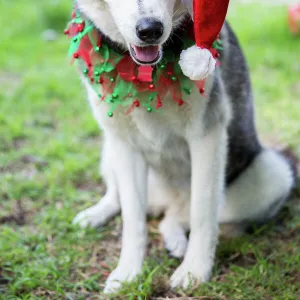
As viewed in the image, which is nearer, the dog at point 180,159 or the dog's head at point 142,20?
the dog's head at point 142,20

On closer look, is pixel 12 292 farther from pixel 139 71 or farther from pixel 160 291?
pixel 139 71

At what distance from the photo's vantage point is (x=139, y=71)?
2623mm

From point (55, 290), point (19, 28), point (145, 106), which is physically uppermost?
point (145, 106)

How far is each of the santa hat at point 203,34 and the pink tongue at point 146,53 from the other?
158 millimetres

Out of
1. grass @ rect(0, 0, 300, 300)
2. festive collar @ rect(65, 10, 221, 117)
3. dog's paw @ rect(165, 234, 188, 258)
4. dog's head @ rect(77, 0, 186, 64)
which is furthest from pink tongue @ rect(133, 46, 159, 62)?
dog's paw @ rect(165, 234, 188, 258)

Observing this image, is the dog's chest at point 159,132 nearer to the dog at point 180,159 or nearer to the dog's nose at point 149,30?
the dog at point 180,159

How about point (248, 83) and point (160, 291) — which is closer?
point (160, 291)

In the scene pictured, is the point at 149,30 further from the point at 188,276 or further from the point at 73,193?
the point at 73,193

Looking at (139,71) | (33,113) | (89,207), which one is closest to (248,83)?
(139,71)

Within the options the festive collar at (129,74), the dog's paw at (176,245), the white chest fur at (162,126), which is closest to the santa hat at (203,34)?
the festive collar at (129,74)

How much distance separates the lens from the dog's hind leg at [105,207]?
352 centimetres

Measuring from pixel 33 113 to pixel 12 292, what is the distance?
2711 mm

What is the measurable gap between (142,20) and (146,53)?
0.20 m

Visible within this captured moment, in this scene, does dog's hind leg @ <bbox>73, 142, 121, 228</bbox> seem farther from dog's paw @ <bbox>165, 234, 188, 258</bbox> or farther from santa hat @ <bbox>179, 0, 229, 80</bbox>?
santa hat @ <bbox>179, 0, 229, 80</bbox>
